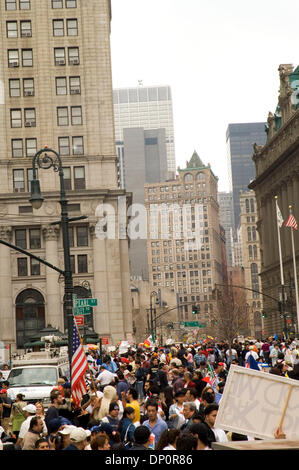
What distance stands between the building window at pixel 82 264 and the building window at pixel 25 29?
2195cm

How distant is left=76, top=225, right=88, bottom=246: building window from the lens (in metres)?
80.4

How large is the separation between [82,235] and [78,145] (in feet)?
28.3

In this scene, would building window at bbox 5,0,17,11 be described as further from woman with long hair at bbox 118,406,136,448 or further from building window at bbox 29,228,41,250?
woman with long hair at bbox 118,406,136,448

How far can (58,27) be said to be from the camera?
82562 millimetres

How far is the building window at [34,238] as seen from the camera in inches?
3189

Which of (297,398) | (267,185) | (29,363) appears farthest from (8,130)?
(297,398)

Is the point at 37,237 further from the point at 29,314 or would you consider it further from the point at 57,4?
the point at 57,4

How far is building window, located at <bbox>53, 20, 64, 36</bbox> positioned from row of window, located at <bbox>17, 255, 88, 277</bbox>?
21.6 m

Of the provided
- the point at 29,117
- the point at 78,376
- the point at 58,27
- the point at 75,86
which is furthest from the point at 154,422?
the point at 58,27

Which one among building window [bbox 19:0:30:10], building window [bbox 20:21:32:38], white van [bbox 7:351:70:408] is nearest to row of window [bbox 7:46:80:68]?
building window [bbox 20:21:32:38]
